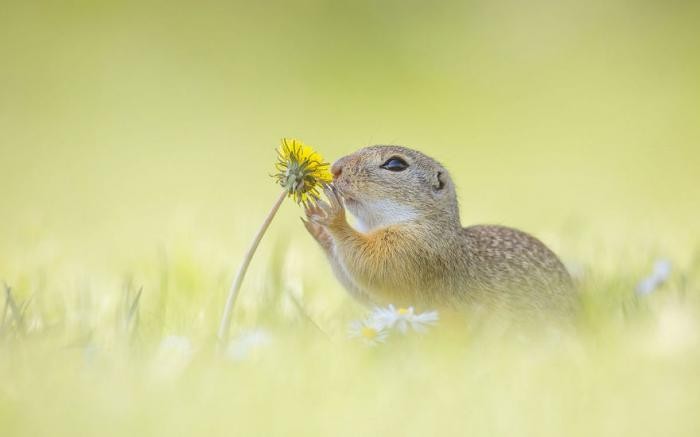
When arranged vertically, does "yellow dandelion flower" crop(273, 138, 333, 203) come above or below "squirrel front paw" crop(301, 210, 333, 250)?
below

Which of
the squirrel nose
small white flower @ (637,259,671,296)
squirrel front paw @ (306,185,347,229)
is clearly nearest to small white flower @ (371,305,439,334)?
squirrel front paw @ (306,185,347,229)

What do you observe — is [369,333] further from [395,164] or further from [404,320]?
[395,164]

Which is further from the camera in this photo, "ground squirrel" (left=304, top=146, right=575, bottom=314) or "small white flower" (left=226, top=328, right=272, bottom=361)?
"ground squirrel" (left=304, top=146, right=575, bottom=314)

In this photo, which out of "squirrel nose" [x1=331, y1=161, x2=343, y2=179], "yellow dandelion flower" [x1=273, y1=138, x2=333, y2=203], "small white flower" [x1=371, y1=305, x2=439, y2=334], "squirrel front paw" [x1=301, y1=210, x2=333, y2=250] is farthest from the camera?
"squirrel nose" [x1=331, y1=161, x2=343, y2=179]

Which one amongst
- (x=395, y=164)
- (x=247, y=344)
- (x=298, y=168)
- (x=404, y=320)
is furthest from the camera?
(x=395, y=164)

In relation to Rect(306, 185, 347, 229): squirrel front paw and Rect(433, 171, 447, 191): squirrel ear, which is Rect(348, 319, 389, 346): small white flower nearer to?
Rect(306, 185, 347, 229): squirrel front paw

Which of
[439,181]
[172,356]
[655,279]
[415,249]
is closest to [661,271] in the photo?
[655,279]

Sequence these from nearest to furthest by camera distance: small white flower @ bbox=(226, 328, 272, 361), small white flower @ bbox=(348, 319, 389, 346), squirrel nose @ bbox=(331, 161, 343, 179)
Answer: small white flower @ bbox=(226, 328, 272, 361)
small white flower @ bbox=(348, 319, 389, 346)
squirrel nose @ bbox=(331, 161, 343, 179)
